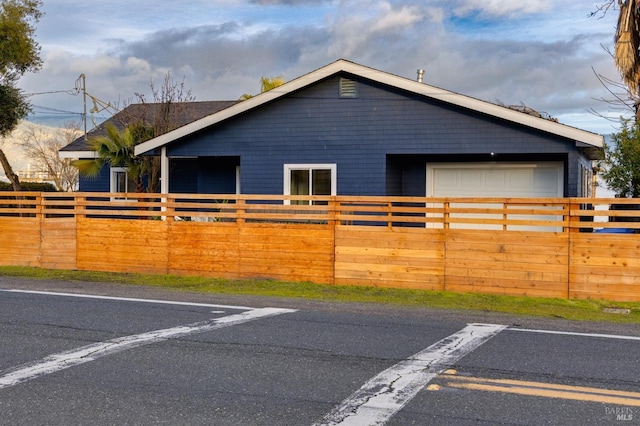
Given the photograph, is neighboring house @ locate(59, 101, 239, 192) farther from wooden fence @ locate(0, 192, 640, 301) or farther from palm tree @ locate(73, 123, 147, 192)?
wooden fence @ locate(0, 192, 640, 301)

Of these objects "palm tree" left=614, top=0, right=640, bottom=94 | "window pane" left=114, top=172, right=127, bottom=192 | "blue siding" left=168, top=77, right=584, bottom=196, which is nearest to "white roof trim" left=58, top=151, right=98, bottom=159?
"window pane" left=114, top=172, right=127, bottom=192

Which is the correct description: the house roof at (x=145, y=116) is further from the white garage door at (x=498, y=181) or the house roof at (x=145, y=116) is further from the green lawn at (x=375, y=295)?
the white garage door at (x=498, y=181)

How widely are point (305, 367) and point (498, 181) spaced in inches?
491

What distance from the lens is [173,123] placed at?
939 inches

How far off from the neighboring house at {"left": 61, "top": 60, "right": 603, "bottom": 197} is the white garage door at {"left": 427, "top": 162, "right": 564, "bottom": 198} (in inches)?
1.0

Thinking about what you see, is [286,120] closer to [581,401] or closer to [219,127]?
[219,127]

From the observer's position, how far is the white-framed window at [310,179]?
18.4 meters

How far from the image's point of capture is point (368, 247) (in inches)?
530

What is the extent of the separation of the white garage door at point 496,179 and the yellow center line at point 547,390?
11999mm

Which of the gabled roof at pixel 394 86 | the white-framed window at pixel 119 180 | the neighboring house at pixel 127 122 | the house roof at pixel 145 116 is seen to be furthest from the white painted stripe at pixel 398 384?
the house roof at pixel 145 116

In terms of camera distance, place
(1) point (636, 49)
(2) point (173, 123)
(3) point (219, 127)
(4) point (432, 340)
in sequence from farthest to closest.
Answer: (2) point (173, 123) → (3) point (219, 127) → (1) point (636, 49) → (4) point (432, 340)

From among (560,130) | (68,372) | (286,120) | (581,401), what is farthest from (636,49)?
(68,372)

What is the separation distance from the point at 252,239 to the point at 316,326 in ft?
18.9

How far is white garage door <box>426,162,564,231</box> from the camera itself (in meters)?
17.5
